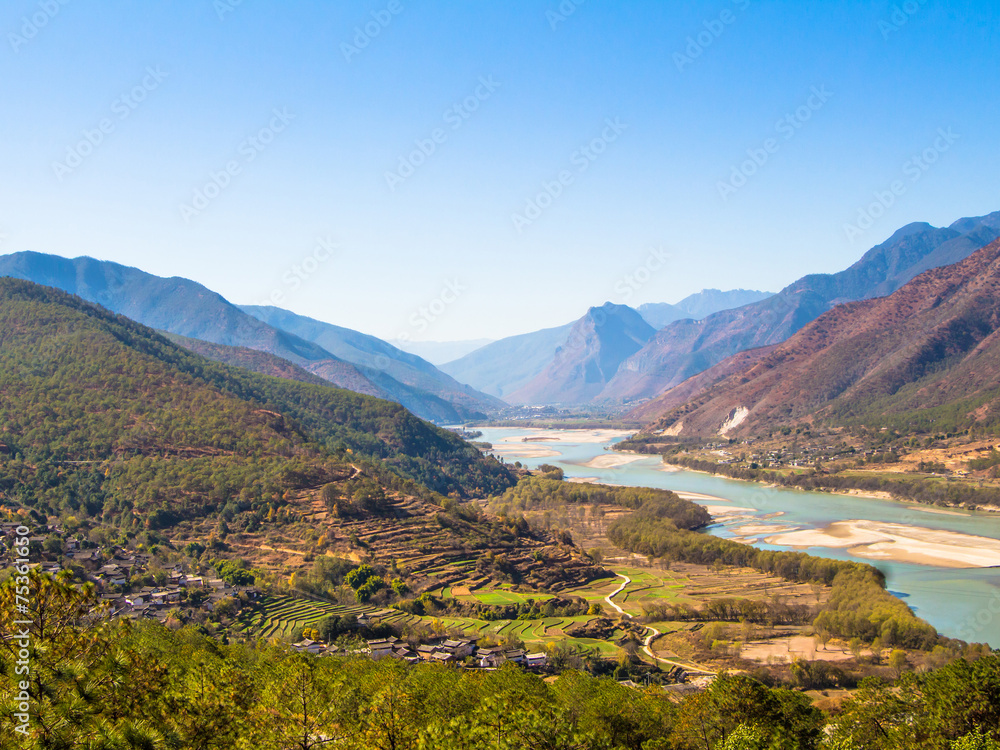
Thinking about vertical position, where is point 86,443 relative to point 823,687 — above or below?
above

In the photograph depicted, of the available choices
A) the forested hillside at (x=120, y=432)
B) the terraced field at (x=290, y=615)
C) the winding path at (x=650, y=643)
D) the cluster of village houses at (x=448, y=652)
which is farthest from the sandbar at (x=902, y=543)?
the terraced field at (x=290, y=615)

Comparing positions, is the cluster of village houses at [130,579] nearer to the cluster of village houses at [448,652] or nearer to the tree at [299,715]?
the cluster of village houses at [448,652]

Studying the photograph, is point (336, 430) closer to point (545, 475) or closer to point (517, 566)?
point (545, 475)

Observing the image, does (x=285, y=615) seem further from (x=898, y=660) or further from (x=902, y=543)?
(x=902, y=543)

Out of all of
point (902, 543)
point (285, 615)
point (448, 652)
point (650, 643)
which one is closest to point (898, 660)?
point (650, 643)

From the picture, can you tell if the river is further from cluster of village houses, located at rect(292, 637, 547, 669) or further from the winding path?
cluster of village houses, located at rect(292, 637, 547, 669)

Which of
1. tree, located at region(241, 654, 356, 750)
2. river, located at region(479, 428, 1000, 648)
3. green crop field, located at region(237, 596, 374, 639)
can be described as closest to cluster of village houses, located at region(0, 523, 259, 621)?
green crop field, located at region(237, 596, 374, 639)

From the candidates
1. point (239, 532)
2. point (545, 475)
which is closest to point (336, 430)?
point (545, 475)
